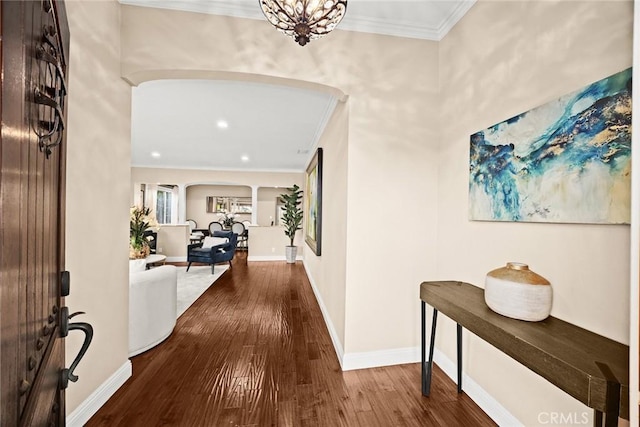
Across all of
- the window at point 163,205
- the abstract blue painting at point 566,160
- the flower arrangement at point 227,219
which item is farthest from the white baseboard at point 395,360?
the window at point 163,205

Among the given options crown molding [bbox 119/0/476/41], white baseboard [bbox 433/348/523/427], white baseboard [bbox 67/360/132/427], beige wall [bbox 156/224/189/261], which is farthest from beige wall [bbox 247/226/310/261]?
crown molding [bbox 119/0/476/41]

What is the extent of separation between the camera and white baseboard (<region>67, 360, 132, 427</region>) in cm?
164

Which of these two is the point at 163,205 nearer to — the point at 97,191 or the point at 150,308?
the point at 150,308

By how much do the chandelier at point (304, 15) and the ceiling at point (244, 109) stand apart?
933 mm

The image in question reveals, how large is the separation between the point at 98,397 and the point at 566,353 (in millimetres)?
2600

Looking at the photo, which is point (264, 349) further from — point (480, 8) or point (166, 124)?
point (166, 124)

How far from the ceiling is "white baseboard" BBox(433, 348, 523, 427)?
2683 mm

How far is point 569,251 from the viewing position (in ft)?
4.35

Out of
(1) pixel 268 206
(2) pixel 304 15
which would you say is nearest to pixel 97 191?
(2) pixel 304 15

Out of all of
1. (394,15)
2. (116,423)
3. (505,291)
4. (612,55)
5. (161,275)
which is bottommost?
(116,423)

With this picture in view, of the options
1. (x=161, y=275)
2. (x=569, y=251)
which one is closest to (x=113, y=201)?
(x=161, y=275)

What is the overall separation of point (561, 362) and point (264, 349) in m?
2.25

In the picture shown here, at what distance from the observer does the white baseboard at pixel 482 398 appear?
1650mm

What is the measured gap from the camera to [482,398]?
1.83m
